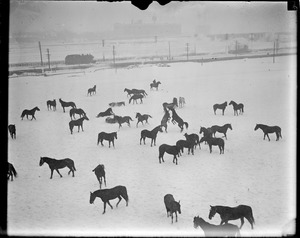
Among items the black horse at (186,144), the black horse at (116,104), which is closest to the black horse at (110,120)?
the black horse at (116,104)

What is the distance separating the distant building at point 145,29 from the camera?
66.7 metres

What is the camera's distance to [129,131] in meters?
18.3

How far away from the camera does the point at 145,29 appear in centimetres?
6919

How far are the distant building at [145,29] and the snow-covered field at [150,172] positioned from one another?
41.8 metres

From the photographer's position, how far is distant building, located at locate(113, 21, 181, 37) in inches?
2625

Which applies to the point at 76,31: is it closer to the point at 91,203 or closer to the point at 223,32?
the point at 223,32

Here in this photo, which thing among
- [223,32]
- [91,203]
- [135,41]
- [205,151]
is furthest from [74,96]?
[223,32]

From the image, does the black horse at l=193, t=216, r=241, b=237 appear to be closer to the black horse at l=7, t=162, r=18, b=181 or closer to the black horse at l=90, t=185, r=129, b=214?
the black horse at l=90, t=185, r=129, b=214

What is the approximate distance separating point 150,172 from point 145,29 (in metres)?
60.6

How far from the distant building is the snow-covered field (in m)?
41.8

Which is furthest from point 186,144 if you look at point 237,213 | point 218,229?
point 218,229

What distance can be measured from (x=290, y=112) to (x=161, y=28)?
50.8m

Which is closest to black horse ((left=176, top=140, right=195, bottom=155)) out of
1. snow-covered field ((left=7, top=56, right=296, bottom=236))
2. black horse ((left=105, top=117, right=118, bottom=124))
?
snow-covered field ((left=7, top=56, right=296, bottom=236))

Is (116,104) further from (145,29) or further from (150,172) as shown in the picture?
(145,29)
